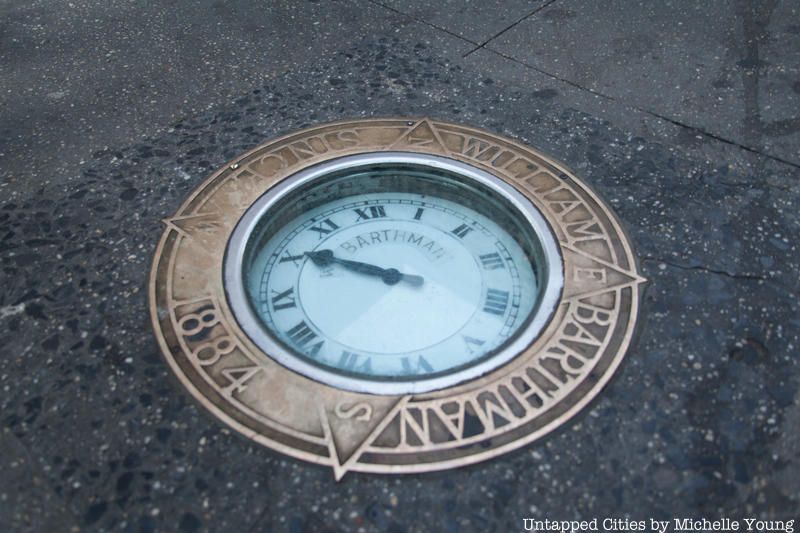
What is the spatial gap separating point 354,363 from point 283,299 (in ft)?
1.25

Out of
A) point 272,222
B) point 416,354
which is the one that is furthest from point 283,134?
point 416,354

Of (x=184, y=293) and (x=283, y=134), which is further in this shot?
(x=283, y=134)

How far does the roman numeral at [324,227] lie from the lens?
8.74ft

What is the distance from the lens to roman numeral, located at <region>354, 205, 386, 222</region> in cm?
271

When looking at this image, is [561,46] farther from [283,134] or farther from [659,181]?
[283,134]

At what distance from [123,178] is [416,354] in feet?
4.47

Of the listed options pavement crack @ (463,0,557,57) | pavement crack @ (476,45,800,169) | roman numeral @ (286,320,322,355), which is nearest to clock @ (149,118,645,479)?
roman numeral @ (286,320,322,355)

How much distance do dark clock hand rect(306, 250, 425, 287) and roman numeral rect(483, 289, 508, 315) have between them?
25 cm

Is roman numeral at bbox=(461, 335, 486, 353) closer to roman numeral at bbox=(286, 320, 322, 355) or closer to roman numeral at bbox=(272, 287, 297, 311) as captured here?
roman numeral at bbox=(286, 320, 322, 355)

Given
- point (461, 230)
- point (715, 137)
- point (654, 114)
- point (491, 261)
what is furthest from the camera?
point (654, 114)

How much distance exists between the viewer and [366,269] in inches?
99.0

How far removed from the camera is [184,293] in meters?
2.28

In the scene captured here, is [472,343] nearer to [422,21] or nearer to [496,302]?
[496,302]

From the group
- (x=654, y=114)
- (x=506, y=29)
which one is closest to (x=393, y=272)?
(x=654, y=114)
